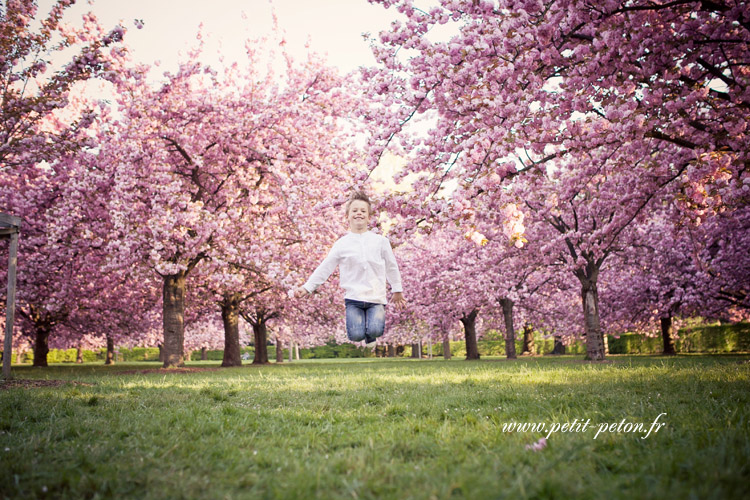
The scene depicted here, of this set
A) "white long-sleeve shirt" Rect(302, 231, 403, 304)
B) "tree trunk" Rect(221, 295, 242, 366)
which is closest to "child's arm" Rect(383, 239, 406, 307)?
"white long-sleeve shirt" Rect(302, 231, 403, 304)

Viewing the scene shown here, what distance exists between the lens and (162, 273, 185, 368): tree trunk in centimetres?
1673

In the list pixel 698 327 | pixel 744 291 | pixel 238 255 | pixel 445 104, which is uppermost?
pixel 445 104

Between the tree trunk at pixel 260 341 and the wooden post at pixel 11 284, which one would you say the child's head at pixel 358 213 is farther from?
the tree trunk at pixel 260 341

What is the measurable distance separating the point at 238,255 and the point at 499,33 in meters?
11.6

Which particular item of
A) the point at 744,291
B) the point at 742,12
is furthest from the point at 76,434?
the point at 744,291

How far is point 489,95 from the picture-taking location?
21.1ft

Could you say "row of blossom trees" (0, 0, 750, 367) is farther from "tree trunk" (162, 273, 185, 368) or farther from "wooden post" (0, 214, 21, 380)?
"wooden post" (0, 214, 21, 380)

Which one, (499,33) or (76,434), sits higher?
(499,33)

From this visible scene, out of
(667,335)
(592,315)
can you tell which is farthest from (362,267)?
(667,335)

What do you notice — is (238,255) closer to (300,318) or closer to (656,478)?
(300,318)

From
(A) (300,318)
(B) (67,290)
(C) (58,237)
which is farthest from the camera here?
(A) (300,318)

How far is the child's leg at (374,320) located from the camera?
598 centimetres

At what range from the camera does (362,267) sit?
6.02 meters

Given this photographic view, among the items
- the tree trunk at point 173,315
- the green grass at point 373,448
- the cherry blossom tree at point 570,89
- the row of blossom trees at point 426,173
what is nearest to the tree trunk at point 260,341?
the row of blossom trees at point 426,173
